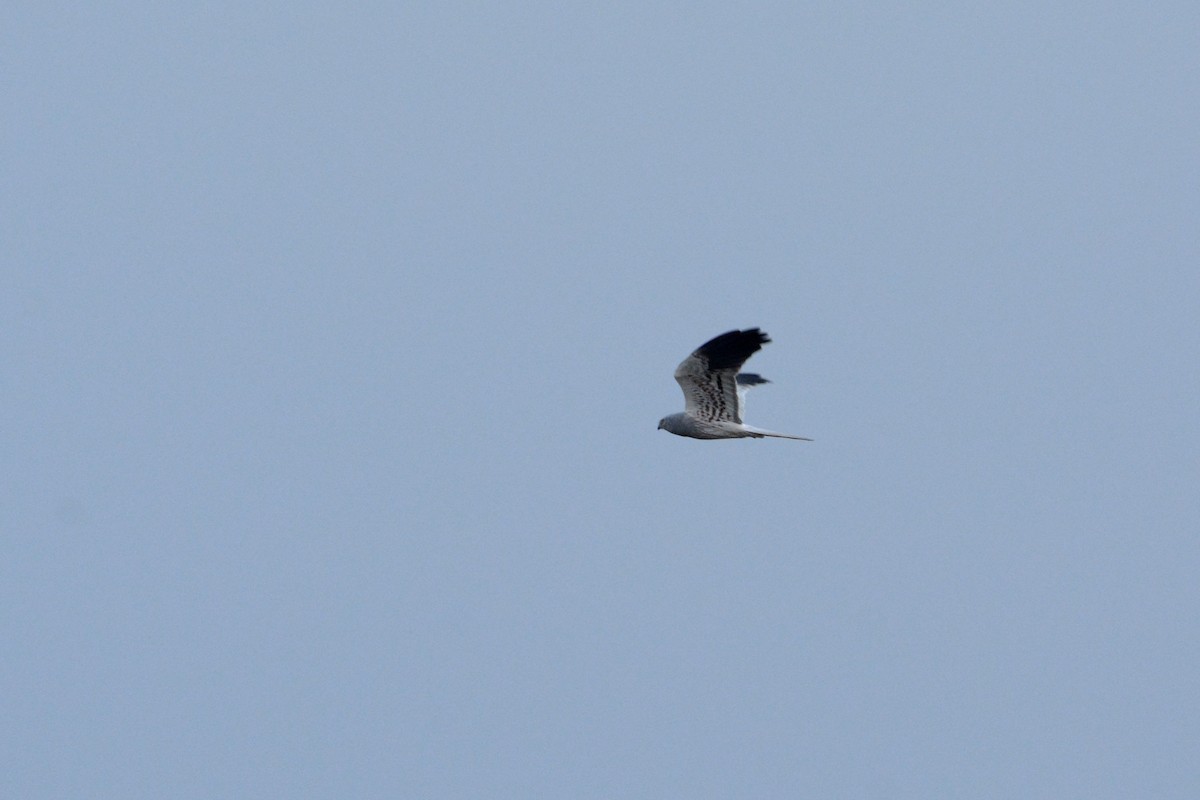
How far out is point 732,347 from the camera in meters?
26.6

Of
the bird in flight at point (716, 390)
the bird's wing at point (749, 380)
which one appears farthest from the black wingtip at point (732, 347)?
the bird's wing at point (749, 380)

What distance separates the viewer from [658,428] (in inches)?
1147

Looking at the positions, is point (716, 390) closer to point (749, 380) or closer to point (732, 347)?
point (732, 347)

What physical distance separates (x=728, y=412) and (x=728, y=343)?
1.87 m

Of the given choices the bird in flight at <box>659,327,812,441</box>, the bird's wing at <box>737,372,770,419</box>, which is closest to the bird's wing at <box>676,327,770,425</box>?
the bird in flight at <box>659,327,812,441</box>

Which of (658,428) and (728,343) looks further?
(658,428)

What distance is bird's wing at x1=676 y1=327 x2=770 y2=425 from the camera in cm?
2642

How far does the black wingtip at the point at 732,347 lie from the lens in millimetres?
26203

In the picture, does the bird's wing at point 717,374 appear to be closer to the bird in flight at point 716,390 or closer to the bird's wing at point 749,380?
the bird in flight at point 716,390

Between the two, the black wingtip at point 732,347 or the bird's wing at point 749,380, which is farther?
the bird's wing at point 749,380

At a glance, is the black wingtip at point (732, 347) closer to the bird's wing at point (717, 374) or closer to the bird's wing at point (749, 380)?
the bird's wing at point (717, 374)

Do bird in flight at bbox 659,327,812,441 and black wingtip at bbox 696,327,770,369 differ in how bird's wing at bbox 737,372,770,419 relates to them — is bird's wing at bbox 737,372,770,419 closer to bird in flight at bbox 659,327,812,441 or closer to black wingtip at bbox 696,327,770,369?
bird in flight at bbox 659,327,812,441

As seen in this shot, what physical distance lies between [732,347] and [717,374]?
0.81m

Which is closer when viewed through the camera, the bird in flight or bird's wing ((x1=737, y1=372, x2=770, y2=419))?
the bird in flight
